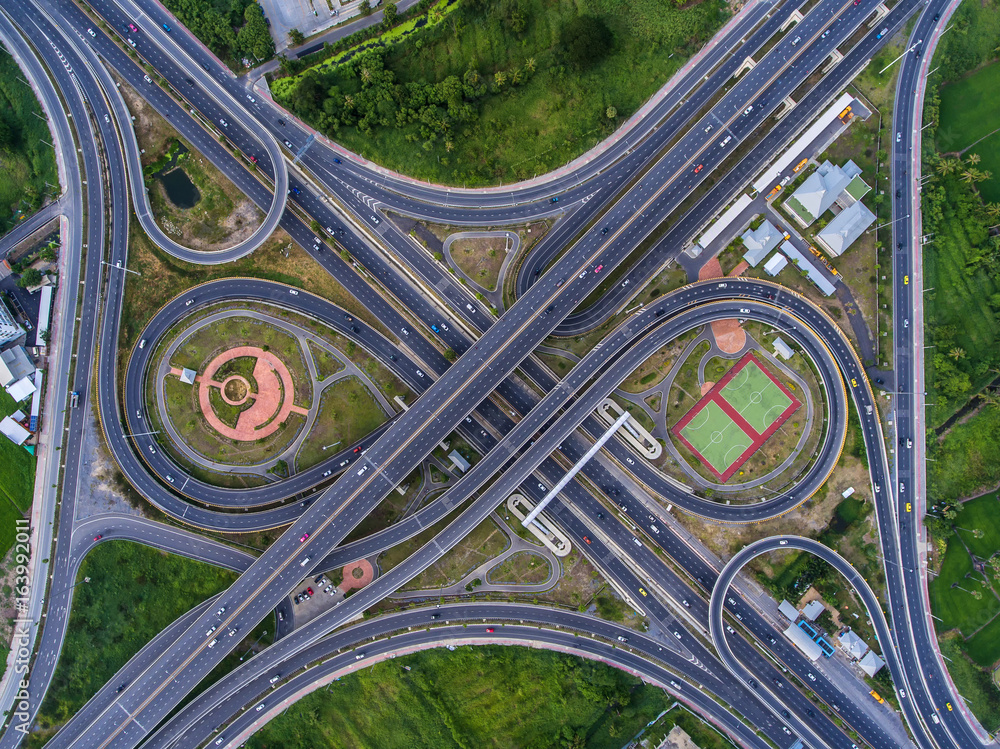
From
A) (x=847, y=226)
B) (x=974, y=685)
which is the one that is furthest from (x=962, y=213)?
(x=974, y=685)

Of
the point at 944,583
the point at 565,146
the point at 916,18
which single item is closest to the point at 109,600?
the point at 565,146

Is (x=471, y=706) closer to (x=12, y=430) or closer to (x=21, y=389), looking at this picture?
(x=12, y=430)

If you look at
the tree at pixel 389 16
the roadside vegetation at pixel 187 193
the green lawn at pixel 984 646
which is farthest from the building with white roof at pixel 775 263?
the roadside vegetation at pixel 187 193

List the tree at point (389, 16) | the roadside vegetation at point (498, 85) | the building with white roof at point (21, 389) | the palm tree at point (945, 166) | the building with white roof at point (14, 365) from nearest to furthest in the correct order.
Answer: the tree at point (389, 16) < the roadside vegetation at point (498, 85) < the building with white roof at point (14, 365) < the building with white roof at point (21, 389) < the palm tree at point (945, 166)

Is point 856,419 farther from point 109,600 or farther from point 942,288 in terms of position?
point 109,600

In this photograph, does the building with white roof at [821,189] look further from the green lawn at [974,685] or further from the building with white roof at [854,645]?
the green lawn at [974,685]
